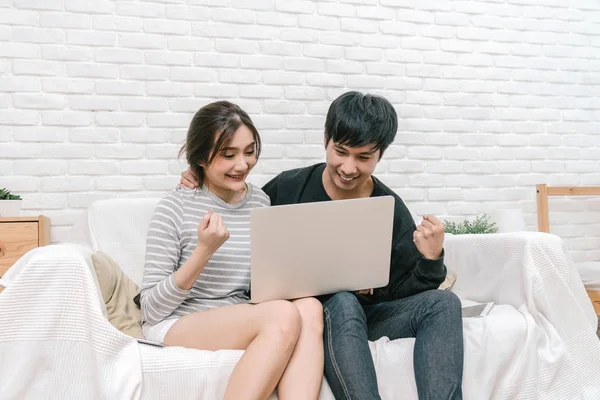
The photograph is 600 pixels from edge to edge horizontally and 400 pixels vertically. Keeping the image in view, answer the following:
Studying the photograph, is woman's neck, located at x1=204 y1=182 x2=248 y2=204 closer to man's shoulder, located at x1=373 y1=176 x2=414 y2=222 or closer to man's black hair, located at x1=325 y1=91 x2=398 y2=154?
man's black hair, located at x1=325 y1=91 x2=398 y2=154

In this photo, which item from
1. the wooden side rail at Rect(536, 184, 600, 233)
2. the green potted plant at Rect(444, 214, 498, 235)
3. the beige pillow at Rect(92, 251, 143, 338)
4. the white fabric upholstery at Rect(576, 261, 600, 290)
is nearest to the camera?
the beige pillow at Rect(92, 251, 143, 338)

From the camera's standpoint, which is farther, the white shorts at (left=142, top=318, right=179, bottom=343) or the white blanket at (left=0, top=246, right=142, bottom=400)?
the white shorts at (left=142, top=318, right=179, bottom=343)

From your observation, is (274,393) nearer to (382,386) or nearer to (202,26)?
(382,386)

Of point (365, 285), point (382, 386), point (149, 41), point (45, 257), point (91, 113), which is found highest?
point (149, 41)

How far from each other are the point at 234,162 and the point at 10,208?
1057 mm

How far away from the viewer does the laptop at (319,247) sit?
1296 millimetres

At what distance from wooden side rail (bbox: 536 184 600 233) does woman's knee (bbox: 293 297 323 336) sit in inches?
66.9

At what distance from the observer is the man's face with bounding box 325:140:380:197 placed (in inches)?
62.0

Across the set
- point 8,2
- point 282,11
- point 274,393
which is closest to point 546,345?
point 274,393

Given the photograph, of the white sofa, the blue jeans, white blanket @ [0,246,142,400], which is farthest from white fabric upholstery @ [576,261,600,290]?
white blanket @ [0,246,142,400]

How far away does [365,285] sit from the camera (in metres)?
1.48

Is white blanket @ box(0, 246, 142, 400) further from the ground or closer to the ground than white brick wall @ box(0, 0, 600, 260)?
closer to the ground

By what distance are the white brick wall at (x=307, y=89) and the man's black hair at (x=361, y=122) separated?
0.97 m

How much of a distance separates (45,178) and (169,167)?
0.46 meters
